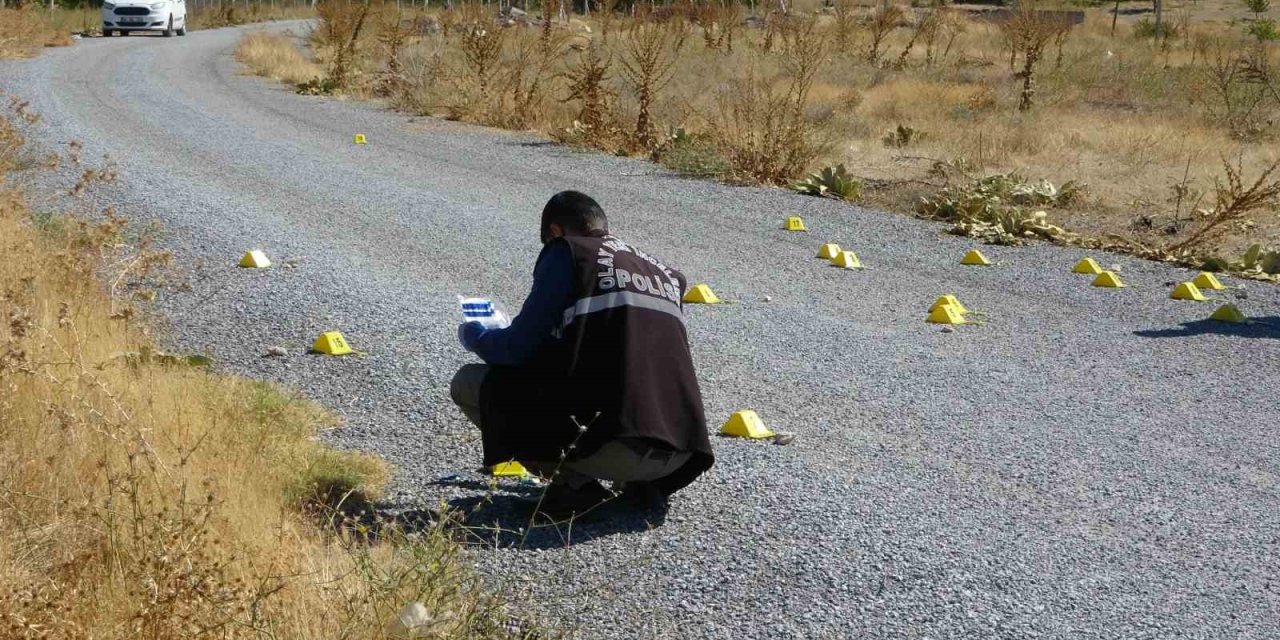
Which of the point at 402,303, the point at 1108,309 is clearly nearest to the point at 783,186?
the point at 1108,309

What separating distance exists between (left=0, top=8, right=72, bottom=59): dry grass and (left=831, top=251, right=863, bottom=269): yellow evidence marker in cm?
2172

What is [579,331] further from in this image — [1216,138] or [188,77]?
[188,77]

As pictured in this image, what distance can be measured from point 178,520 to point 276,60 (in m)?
24.6

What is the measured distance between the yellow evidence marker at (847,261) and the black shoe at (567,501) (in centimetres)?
588

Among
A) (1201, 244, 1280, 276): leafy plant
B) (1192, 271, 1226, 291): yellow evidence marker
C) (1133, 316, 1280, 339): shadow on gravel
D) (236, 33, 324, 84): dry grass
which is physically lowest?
(1133, 316, 1280, 339): shadow on gravel

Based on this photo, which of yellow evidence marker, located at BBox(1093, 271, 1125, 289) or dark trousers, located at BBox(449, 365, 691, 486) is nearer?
dark trousers, located at BBox(449, 365, 691, 486)

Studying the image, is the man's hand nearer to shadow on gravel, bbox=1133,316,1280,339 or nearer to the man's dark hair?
the man's dark hair

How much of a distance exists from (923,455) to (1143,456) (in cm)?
99

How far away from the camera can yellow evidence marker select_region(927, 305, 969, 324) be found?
8680 millimetres

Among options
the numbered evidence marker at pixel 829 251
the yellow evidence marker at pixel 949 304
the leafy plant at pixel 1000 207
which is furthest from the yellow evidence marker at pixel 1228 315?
the numbered evidence marker at pixel 829 251

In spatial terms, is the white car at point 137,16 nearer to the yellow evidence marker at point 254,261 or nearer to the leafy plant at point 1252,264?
the yellow evidence marker at point 254,261

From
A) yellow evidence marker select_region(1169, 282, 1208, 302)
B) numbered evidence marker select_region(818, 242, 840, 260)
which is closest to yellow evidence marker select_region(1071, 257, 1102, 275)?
yellow evidence marker select_region(1169, 282, 1208, 302)

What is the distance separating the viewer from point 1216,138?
721 inches

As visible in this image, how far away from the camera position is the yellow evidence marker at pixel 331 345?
→ 7.30 meters
